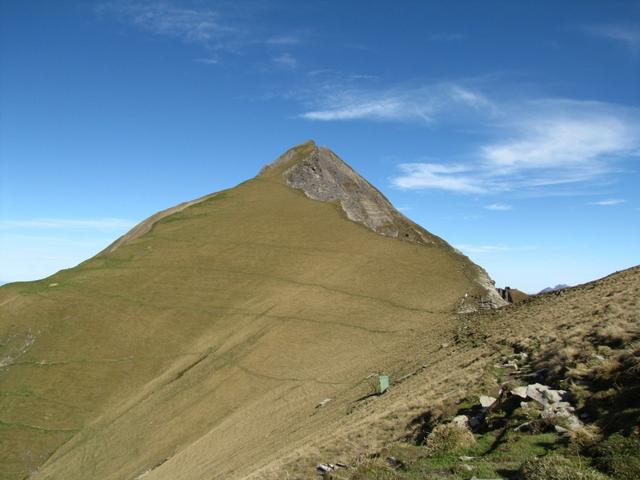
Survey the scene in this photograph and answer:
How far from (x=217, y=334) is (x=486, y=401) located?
109 feet

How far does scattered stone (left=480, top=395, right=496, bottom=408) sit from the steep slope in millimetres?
8511

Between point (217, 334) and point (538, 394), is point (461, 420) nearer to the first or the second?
point (538, 394)

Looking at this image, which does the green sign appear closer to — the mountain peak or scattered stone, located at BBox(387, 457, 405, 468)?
scattered stone, located at BBox(387, 457, 405, 468)

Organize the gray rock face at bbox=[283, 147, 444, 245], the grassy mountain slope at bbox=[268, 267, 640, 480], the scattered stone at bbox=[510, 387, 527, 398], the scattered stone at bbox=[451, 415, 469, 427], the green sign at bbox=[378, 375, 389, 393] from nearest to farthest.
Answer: the grassy mountain slope at bbox=[268, 267, 640, 480], the scattered stone at bbox=[510, 387, 527, 398], the scattered stone at bbox=[451, 415, 469, 427], the green sign at bbox=[378, 375, 389, 393], the gray rock face at bbox=[283, 147, 444, 245]

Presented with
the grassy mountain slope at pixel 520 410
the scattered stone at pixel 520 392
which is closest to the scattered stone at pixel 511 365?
the grassy mountain slope at pixel 520 410

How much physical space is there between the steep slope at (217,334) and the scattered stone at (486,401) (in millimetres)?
8511

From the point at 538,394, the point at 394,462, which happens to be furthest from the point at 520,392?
the point at 394,462

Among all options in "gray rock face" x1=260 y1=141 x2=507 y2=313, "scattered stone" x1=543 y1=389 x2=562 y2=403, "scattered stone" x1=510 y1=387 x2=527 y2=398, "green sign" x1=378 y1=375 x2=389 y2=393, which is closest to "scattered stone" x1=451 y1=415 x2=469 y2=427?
"scattered stone" x1=510 y1=387 x2=527 y2=398

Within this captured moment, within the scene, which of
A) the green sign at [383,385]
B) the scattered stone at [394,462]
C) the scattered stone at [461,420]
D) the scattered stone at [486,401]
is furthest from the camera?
the green sign at [383,385]

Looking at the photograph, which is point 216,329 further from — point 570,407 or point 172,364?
point 570,407

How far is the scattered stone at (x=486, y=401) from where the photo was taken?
47.7 feet

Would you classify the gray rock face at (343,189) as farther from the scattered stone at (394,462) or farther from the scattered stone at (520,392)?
the scattered stone at (394,462)

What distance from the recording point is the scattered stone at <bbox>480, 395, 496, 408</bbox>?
14527 mm

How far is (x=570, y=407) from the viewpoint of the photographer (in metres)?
12.8
